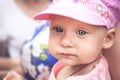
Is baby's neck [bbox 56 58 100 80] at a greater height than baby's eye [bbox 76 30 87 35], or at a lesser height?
lesser

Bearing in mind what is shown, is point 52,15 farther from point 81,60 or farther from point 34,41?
point 34,41

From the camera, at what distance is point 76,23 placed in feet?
3.46

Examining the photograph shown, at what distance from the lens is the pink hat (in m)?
1.05

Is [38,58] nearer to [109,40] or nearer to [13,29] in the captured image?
[109,40]

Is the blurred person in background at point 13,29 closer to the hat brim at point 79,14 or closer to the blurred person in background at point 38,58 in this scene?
the blurred person in background at point 38,58

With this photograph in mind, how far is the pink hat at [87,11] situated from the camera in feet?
3.43

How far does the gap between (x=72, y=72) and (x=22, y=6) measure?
1138 millimetres

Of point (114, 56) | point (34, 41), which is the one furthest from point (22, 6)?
point (114, 56)

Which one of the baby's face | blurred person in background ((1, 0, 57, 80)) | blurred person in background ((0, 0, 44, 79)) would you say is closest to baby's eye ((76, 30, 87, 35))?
the baby's face

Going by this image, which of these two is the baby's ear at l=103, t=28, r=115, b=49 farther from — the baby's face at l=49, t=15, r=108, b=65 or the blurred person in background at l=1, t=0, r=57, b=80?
the blurred person in background at l=1, t=0, r=57, b=80

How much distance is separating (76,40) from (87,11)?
0.08 meters

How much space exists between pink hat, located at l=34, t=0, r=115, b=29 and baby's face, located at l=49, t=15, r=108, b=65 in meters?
0.02

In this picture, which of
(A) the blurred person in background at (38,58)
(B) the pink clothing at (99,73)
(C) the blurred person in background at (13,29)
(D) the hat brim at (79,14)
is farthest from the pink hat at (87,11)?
(C) the blurred person in background at (13,29)

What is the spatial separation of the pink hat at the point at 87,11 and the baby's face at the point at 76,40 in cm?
2
